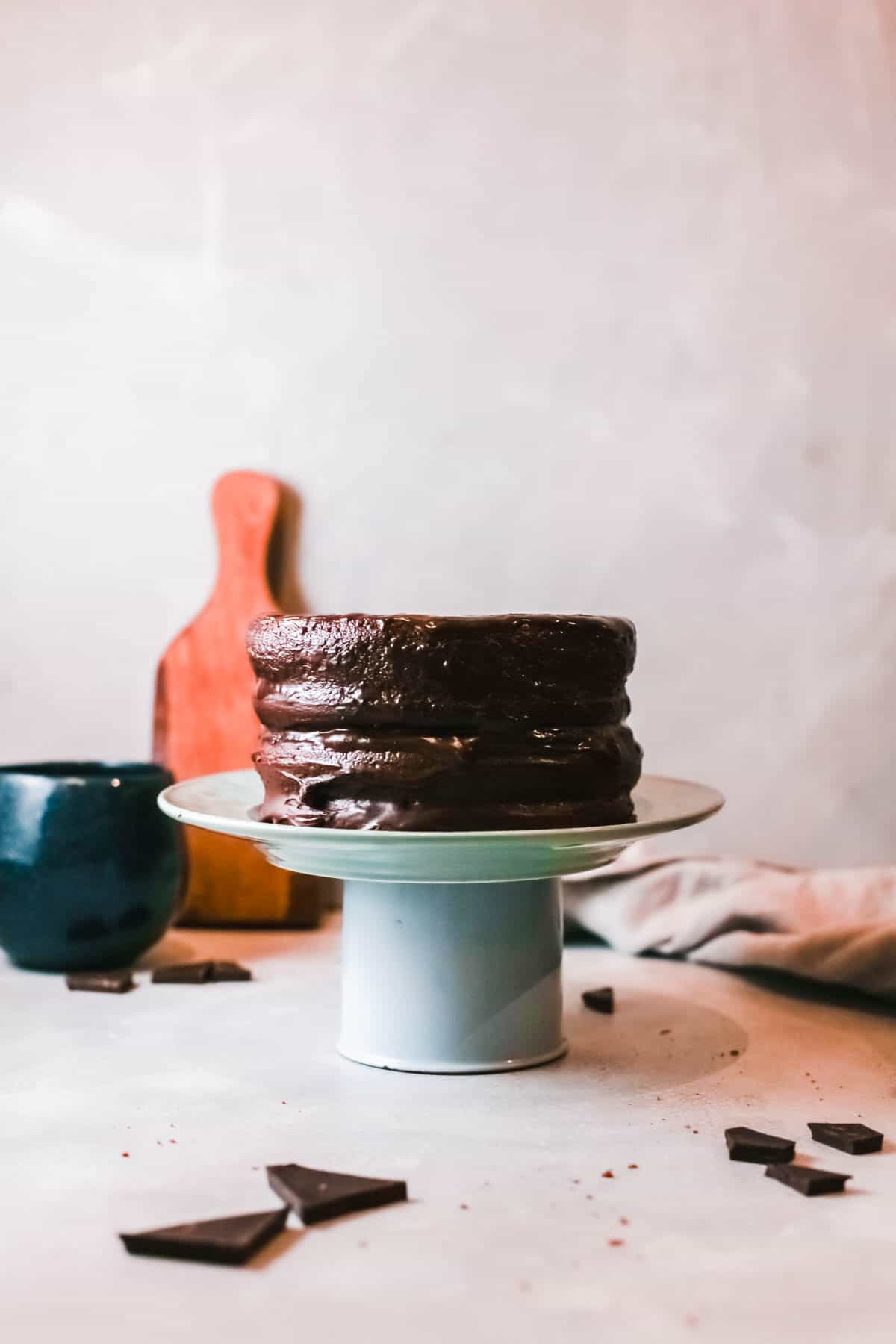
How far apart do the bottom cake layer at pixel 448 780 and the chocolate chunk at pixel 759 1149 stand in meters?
0.26

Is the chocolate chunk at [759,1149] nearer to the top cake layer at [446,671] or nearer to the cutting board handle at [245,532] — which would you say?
the top cake layer at [446,671]

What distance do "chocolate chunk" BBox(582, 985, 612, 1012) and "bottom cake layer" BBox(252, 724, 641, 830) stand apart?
294 millimetres

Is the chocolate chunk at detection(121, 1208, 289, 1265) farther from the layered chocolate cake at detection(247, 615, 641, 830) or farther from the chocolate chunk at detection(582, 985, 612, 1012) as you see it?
the chocolate chunk at detection(582, 985, 612, 1012)

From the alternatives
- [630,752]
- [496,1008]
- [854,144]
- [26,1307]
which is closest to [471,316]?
[854,144]

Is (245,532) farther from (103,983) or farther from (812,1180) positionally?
(812,1180)

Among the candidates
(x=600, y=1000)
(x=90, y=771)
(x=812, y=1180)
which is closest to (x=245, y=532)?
(x=90, y=771)

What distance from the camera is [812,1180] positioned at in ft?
2.71

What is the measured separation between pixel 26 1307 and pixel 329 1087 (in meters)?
0.38

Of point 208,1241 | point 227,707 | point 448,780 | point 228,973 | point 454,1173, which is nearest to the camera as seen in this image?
point 208,1241

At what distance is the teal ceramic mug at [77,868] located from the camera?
4.53 feet

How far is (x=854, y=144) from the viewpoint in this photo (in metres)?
1.76

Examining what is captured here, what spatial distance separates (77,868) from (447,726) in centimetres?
55

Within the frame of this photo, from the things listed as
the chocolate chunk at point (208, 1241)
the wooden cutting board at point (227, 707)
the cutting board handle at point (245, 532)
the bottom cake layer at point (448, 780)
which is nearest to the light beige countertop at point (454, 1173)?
the chocolate chunk at point (208, 1241)

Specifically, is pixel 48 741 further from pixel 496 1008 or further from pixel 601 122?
pixel 601 122
